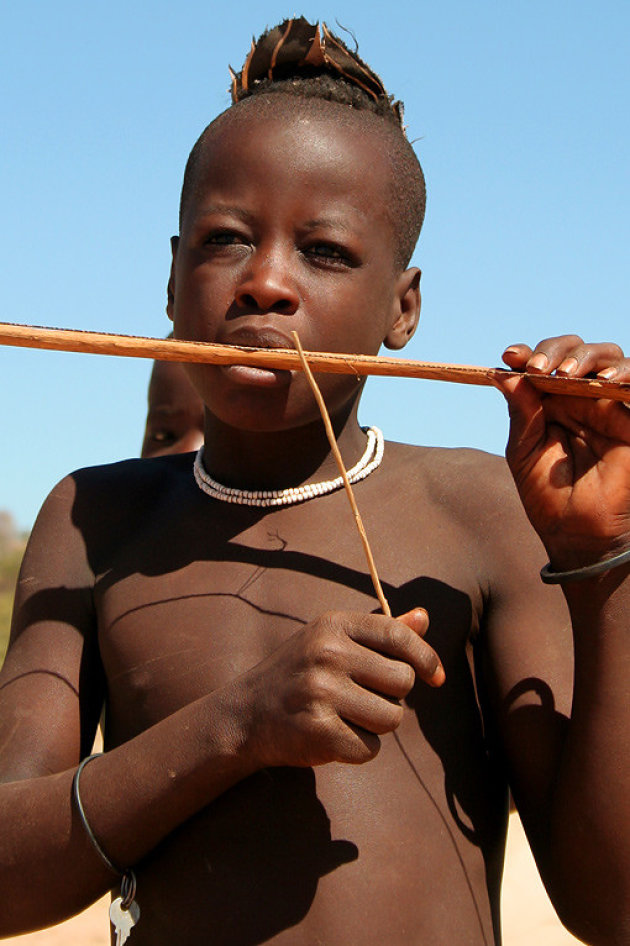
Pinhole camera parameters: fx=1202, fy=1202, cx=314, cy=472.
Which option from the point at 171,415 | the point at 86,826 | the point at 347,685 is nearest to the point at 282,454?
the point at 347,685

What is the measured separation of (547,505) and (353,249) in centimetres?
64

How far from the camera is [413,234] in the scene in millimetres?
2488

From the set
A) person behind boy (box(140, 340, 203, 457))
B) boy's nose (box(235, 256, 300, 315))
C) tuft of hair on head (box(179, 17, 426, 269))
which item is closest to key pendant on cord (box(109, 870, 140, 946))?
→ boy's nose (box(235, 256, 300, 315))

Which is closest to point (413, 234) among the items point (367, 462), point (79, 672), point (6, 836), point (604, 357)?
point (367, 462)

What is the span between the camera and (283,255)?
2148 millimetres

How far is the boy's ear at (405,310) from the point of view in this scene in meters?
2.46

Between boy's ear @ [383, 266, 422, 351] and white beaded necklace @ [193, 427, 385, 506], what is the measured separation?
0.22 meters

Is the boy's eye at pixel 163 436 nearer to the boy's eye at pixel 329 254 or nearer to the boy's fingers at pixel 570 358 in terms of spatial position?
the boy's eye at pixel 329 254

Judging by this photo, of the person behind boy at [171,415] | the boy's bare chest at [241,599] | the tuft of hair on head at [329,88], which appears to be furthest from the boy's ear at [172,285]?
the person behind boy at [171,415]

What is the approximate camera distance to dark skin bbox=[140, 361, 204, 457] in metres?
5.38

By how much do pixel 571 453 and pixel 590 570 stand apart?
20 centimetres

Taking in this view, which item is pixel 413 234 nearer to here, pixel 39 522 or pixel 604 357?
pixel 604 357

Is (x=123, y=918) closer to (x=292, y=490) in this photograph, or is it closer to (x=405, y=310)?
(x=292, y=490)

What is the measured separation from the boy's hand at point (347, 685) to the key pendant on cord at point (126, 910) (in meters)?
0.44
